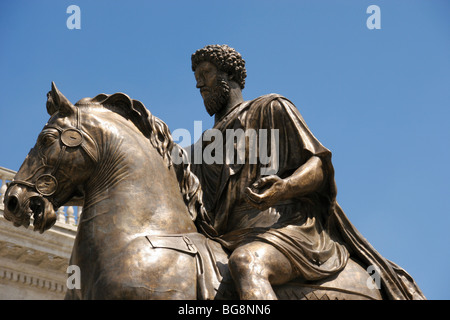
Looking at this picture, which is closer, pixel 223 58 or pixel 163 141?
pixel 163 141

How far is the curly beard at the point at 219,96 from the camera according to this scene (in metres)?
6.73

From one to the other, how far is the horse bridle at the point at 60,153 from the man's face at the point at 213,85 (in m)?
1.28

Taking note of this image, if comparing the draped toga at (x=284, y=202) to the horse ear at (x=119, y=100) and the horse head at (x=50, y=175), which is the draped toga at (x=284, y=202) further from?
the horse head at (x=50, y=175)

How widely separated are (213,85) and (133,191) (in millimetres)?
1448

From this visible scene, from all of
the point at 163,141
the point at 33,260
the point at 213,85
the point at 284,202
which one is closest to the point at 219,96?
the point at 213,85

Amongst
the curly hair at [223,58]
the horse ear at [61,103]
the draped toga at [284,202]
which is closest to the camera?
the horse ear at [61,103]

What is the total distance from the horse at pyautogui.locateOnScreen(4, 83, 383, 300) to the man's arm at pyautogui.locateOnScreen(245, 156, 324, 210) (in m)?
0.41

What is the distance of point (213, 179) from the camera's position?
6469mm

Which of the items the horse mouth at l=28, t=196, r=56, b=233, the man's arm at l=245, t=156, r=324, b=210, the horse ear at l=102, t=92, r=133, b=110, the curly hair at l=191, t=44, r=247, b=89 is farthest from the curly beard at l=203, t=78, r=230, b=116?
the horse mouth at l=28, t=196, r=56, b=233

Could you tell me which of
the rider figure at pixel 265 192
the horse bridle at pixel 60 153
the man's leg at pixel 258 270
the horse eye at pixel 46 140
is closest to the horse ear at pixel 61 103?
the horse bridle at pixel 60 153

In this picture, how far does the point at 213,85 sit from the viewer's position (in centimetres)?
675

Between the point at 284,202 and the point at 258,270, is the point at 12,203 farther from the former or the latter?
the point at 284,202
